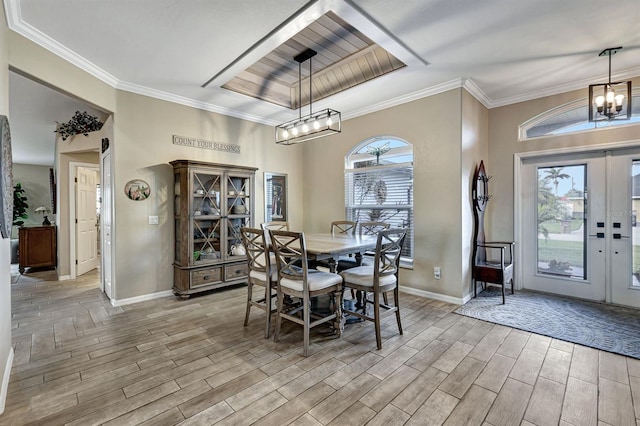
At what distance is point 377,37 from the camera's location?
2.77 metres

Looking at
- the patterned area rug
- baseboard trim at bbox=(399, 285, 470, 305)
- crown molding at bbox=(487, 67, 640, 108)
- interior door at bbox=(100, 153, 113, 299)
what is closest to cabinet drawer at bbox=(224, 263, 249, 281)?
interior door at bbox=(100, 153, 113, 299)

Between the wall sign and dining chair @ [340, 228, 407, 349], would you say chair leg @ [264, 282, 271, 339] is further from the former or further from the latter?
the wall sign

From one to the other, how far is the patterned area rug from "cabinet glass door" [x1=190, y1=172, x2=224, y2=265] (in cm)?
341

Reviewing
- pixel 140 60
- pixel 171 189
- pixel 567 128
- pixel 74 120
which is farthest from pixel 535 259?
pixel 74 120

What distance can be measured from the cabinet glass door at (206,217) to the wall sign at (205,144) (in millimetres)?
608

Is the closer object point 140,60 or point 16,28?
point 16,28

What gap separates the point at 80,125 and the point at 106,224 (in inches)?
77.9

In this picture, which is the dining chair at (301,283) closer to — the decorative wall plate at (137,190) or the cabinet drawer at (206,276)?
the cabinet drawer at (206,276)

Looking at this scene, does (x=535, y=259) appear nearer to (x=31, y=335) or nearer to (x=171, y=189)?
(x=171, y=189)

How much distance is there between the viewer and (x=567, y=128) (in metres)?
3.98

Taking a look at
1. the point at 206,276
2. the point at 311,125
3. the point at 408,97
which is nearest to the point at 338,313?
the point at 311,125

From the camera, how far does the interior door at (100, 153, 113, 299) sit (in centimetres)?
408

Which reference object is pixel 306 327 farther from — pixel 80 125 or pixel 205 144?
pixel 80 125

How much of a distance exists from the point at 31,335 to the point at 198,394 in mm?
2291
